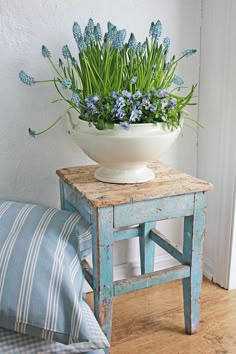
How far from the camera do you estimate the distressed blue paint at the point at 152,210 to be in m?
1.12

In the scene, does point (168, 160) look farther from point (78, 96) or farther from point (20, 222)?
point (20, 222)

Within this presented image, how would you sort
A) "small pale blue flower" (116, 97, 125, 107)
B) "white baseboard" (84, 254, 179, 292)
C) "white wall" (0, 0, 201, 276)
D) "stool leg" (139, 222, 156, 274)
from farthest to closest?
"white baseboard" (84, 254, 179, 292) → "stool leg" (139, 222, 156, 274) → "white wall" (0, 0, 201, 276) → "small pale blue flower" (116, 97, 125, 107)

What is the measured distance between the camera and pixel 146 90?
1.13 metres

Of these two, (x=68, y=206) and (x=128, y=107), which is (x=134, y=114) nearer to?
(x=128, y=107)

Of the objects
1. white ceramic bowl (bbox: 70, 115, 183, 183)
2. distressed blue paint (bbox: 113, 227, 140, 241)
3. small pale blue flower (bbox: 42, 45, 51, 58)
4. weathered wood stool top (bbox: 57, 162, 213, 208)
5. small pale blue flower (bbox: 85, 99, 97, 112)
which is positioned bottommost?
distressed blue paint (bbox: 113, 227, 140, 241)

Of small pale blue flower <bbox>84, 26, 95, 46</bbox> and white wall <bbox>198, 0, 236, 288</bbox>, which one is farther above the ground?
small pale blue flower <bbox>84, 26, 95, 46</bbox>

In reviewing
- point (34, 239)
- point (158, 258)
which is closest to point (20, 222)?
point (34, 239)

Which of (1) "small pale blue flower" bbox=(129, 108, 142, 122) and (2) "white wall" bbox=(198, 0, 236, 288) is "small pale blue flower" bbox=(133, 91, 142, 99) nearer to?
(1) "small pale blue flower" bbox=(129, 108, 142, 122)

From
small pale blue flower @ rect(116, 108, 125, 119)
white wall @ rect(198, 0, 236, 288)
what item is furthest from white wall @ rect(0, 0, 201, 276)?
small pale blue flower @ rect(116, 108, 125, 119)

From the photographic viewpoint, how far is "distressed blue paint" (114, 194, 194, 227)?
1.12 metres

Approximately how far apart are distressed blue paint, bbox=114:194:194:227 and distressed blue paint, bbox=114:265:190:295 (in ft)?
0.63

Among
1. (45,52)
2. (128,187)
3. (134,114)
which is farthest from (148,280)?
(45,52)

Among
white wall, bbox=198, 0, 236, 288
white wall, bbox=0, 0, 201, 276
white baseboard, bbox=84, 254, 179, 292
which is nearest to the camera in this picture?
white wall, bbox=0, 0, 201, 276

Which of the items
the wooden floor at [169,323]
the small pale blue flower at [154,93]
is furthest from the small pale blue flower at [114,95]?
the wooden floor at [169,323]
